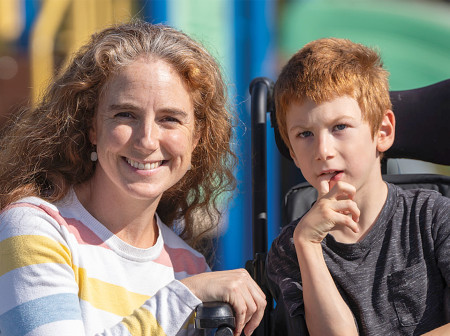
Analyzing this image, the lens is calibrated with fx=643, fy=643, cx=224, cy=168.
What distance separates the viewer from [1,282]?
5.23ft

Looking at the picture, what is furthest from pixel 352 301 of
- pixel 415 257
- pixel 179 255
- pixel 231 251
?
pixel 231 251

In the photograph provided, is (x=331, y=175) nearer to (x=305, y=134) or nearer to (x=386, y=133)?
(x=305, y=134)

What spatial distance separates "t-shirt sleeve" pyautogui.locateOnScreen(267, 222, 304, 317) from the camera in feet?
5.75

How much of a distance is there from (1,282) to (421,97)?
4.75 feet

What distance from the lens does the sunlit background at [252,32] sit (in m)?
4.04

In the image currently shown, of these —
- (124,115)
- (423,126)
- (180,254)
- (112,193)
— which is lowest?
(180,254)

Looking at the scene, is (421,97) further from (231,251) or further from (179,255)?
(231,251)

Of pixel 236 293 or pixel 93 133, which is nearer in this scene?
pixel 236 293

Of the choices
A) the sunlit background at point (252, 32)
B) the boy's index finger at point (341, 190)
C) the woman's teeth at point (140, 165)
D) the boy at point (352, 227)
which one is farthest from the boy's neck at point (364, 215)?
the sunlit background at point (252, 32)

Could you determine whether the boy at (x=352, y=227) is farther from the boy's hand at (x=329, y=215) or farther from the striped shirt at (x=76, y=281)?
the striped shirt at (x=76, y=281)

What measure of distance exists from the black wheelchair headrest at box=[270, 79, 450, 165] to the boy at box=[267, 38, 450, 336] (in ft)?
0.73

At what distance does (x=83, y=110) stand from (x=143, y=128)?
261mm

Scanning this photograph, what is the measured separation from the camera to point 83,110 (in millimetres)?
1916

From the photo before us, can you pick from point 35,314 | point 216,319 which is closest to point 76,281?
point 35,314
